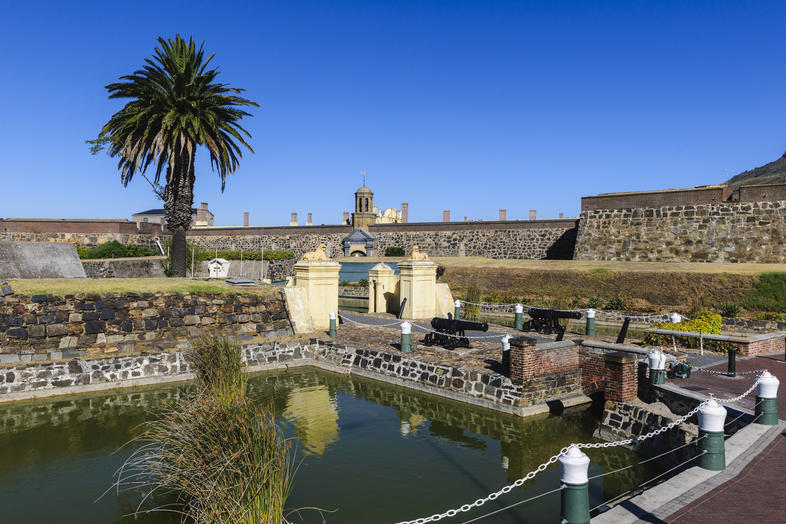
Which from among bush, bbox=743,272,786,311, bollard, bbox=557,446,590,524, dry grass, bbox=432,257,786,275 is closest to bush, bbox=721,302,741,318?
bush, bbox=743,272,786,311

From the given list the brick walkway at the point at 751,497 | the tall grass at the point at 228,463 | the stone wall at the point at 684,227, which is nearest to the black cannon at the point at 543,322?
the brick walkway at the point at 751,497

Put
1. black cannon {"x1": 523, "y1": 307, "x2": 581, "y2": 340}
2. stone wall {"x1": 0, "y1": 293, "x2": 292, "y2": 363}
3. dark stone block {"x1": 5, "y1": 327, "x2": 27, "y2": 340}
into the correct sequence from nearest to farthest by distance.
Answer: dark stone block {"x1": 5, "y1": 327, "x2": 27, "y2": 340}, stone wall {"x1": 0, "y1": 293, "x2": 292, "y2": 363}, black cannon {"x1": 523, "y1": 307, "x2": 581, "y2": 340}

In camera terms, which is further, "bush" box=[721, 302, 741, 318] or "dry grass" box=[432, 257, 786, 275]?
"dry grass" box=[432, 257, 786, 275]

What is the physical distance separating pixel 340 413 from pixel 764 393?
7880mm

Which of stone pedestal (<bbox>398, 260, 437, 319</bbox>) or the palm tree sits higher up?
the palm tree

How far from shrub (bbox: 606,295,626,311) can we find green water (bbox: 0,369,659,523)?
15957 mm

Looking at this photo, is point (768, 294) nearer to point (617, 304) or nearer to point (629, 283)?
point (629, 283)

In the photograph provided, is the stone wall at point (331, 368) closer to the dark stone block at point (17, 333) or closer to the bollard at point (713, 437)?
the dark stone block at point (17, 333)

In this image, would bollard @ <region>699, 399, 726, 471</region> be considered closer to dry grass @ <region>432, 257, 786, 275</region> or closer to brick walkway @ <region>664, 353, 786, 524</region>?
brick walkway @ <region>664, 353, 786, 524</region>

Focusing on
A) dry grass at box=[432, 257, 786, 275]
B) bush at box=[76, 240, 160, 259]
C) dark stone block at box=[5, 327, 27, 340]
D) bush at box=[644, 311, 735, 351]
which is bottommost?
bush at box=[644, 311, 735, 351]

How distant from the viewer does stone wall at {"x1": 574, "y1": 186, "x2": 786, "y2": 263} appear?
28.0 m

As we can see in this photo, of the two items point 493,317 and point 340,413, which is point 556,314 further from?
point 493,317

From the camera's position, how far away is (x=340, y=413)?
37.0 ft

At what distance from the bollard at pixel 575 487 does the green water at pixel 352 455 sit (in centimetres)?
224
